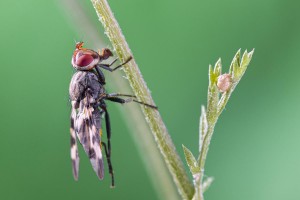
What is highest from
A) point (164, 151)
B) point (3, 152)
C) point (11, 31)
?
point (11, 31)

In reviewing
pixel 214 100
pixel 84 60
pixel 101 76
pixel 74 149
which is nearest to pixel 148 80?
pixel 101 76

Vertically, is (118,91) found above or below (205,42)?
below

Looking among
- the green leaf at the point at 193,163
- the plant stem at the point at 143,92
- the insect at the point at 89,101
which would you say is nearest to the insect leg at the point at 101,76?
the insect at the point at 89,101

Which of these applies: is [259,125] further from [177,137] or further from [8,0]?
[8,0]

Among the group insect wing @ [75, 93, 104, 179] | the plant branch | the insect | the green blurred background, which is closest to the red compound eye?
the insect

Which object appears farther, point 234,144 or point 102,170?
point 234,144

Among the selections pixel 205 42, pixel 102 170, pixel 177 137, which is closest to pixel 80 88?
pixel 102 170
